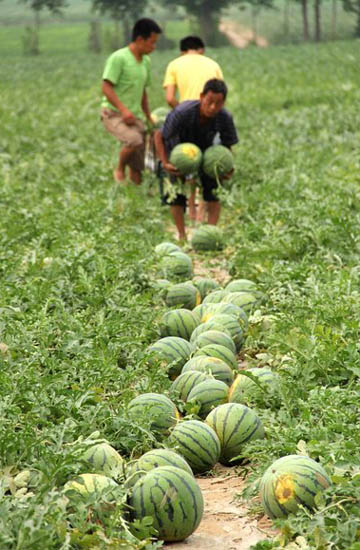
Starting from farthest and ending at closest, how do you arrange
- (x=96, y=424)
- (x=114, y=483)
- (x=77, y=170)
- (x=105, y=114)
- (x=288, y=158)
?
(x=77, y=170) < (x=288, y=158) < (x=105, y=114) < (x=96, y=424) < (x=114, y=483)

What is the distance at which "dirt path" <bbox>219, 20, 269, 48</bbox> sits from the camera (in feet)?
237

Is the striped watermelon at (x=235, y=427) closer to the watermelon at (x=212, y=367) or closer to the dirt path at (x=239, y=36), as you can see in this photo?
the watermelon at (x=212, y=367)

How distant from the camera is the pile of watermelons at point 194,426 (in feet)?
11.9

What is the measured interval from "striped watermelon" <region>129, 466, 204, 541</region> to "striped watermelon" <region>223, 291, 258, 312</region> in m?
2.69

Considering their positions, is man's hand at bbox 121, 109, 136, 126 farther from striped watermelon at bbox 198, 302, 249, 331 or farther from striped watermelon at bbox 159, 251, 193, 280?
striped watermelon at bbox 198, 302, 249, 331

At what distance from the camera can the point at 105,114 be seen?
1123cm

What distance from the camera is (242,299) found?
6.30m

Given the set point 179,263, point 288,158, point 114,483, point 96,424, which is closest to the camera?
point 114,483

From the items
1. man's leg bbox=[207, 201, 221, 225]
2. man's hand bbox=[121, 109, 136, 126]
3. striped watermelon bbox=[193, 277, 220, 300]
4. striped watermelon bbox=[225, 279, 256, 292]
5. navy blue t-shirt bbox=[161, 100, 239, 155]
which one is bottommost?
man's leg bbox=[207, 201, 221, 225]

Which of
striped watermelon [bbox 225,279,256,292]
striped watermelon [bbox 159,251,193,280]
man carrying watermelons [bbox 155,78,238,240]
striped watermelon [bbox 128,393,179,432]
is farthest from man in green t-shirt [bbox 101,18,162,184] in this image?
striped watermelon [bbox 128,393,179,432]

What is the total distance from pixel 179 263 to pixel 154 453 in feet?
11.2

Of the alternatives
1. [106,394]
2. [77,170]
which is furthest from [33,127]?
[106,394]

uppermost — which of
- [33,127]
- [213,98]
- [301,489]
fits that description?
[213,98]

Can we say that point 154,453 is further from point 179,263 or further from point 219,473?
point 179,263
